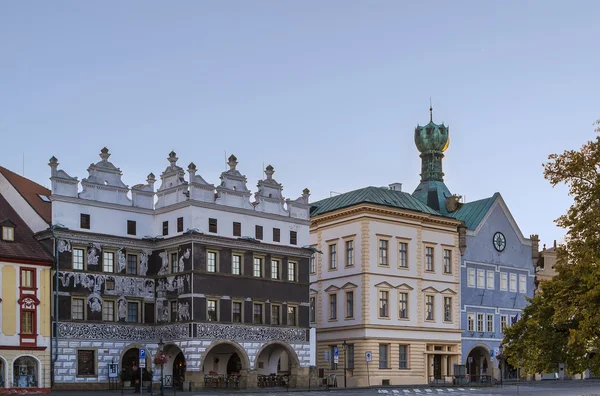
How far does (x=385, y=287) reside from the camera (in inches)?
2835

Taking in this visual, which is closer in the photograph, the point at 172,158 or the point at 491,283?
the point at 172,158

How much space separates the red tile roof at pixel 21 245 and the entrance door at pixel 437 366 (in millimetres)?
33677

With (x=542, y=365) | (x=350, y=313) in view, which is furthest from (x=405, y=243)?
(x=542, y=365)

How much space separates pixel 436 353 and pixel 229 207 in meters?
23.2

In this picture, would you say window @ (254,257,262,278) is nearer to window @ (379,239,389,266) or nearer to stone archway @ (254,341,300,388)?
stone archway @ (254,341,300,388)

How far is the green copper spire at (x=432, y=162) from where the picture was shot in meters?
86.9

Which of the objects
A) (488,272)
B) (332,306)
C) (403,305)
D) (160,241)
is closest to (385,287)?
(403,305)

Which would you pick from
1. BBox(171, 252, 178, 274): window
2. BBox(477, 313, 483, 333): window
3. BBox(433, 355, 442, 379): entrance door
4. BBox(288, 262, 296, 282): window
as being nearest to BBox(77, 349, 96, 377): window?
BBox(171, 252, 178, 274): window

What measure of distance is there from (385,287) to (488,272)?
522 inches

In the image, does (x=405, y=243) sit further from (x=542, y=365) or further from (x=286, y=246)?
(x=542, y=365)

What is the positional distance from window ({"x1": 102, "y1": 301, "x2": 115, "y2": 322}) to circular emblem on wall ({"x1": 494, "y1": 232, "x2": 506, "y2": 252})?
36.6 m

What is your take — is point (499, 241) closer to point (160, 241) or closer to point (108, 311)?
point (160, 241)

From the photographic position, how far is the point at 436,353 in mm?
74875

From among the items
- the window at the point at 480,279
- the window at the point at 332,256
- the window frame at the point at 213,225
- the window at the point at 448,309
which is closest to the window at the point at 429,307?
the window at the point at 448,309
